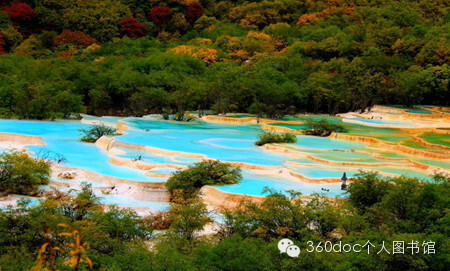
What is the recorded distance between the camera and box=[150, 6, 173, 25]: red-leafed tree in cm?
6092

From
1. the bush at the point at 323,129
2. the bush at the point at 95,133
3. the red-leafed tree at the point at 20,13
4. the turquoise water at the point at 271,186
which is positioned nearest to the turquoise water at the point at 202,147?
the turquoise water at the point at 271,186

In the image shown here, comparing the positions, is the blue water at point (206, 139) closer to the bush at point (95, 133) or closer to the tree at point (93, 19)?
the bush at point (95, 133)

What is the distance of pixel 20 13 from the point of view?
53.9 metres

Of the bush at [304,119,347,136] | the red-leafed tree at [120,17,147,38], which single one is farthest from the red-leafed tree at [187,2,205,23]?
the bush at [304,119,347,136]

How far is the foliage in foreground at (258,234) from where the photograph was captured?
791 centimetres

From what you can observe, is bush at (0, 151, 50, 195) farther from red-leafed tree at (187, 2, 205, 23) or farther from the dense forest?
red-leafed tree at (187, 2, 205, 23)

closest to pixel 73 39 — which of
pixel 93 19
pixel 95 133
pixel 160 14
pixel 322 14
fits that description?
pixel 93 19

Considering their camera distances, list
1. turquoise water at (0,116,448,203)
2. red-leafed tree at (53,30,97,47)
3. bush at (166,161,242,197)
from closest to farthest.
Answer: bush at (166,161,242,197) → turquoise water at (0,116,448,203) → red-leafed tree at (53,30,97,47)

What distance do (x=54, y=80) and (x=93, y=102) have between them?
10.1 feet

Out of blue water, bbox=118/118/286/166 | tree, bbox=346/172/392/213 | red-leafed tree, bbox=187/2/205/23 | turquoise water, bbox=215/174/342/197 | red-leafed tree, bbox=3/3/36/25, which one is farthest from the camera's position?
red-leafed tree, bbox=187/2/205/23

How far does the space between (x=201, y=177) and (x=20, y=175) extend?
532cm

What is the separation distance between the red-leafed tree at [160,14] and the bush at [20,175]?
4840 centimetres

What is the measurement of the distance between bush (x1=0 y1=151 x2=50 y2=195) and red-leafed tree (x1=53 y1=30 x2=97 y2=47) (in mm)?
37907

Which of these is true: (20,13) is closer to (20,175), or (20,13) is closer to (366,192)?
(20,175)
